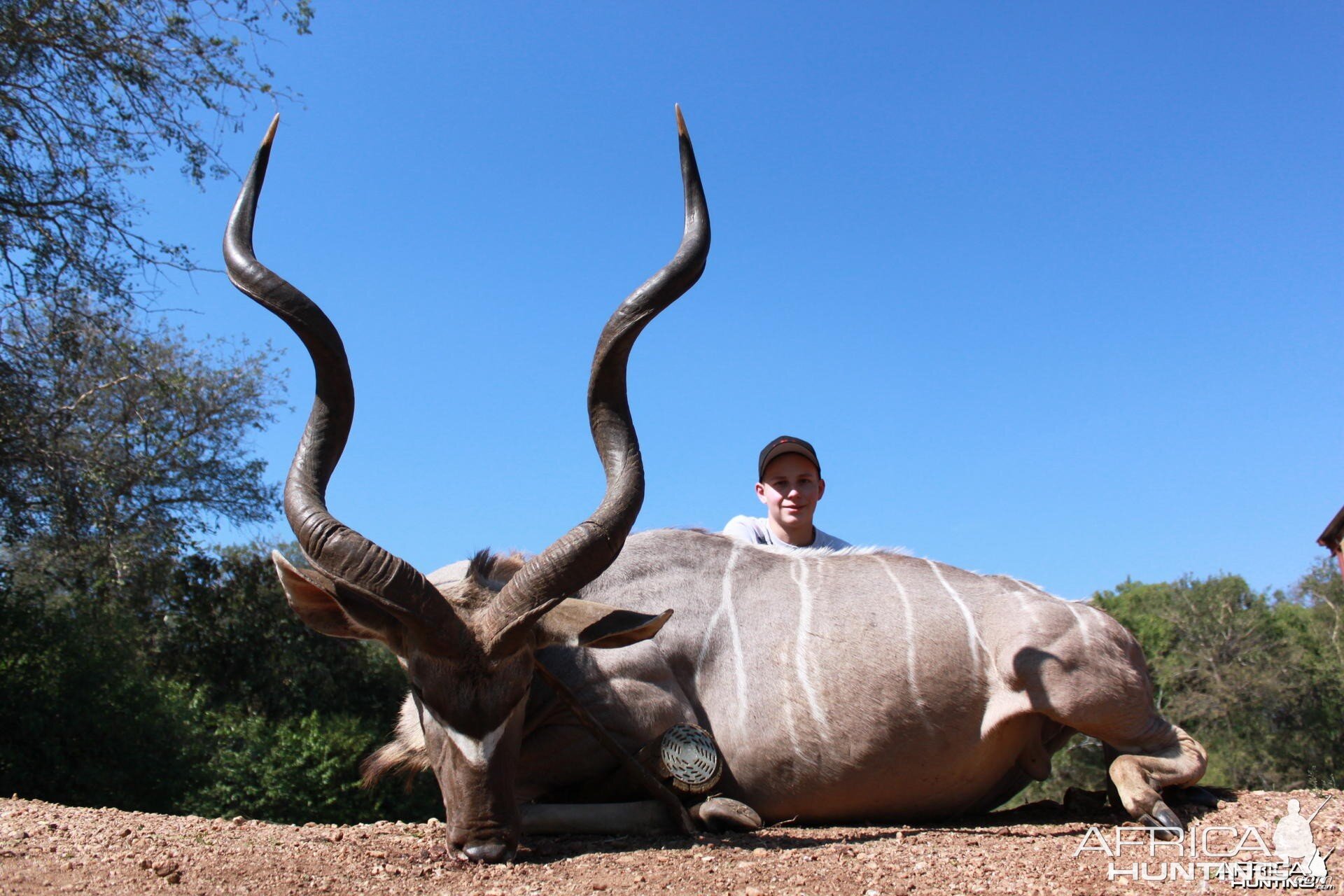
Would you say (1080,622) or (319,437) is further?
(1080,622)

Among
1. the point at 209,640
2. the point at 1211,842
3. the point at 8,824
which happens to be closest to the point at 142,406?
the point at 209,640

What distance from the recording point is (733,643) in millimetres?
4875

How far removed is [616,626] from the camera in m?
4.14

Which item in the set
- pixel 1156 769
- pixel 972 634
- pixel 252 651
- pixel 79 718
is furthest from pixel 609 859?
pixel 252 651

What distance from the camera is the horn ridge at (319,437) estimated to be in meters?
3.75

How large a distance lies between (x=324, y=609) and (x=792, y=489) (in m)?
3.26

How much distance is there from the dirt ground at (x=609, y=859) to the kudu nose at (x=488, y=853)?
0.06 m

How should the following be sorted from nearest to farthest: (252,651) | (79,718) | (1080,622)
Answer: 1. (1080,622)
2. (79,718)
3. (252,651)

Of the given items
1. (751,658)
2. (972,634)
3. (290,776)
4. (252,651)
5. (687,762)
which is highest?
(252,651)

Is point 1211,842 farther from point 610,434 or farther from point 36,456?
point 36,456

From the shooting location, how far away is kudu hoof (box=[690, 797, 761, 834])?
4.27 m

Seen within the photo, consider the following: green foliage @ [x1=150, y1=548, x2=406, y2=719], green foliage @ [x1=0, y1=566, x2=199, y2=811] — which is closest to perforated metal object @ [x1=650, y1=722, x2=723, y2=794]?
green foliage @ [x1=0, y1=566, x2=199, y2=811]

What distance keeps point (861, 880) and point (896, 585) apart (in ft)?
6.57

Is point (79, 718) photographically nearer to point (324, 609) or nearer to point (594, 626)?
point (324, 609)
